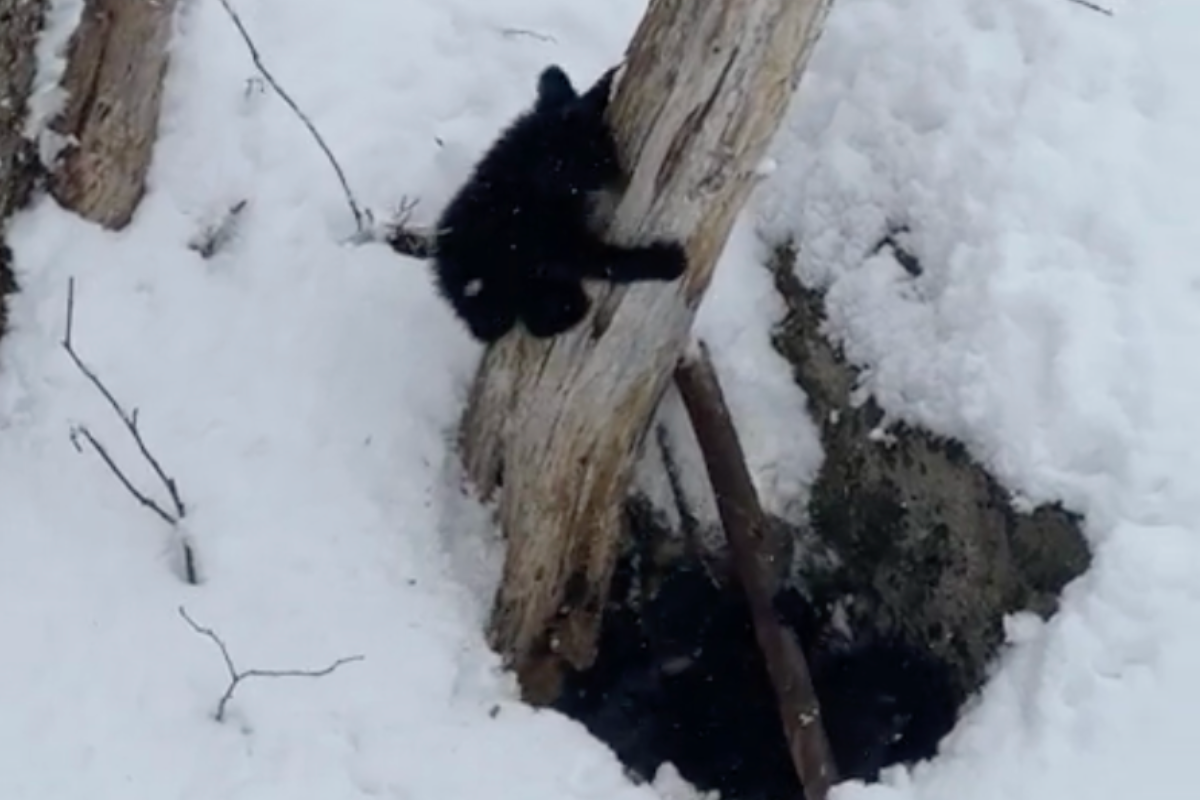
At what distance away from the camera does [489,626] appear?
496 centimetres

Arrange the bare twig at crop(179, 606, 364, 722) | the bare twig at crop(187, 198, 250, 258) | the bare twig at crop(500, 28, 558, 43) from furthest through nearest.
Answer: the bare twig at crop(500, 28, 558, 43) → the bare twig at crop(187, 198, 250, 258) → the bare twig at crop(179, 606, 364, 722)

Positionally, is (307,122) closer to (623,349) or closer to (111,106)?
(111,106)

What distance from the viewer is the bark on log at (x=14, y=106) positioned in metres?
4.92

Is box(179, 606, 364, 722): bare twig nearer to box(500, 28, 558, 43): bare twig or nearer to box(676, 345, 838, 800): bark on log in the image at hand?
box(676, 345, 838, 800): bark on log

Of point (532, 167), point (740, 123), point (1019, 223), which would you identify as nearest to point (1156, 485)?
point (1019, 223)

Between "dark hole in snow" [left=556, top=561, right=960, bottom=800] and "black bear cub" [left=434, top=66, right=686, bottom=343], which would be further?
"dark hole in snow" [left=556, top=561, right=960, bottom=800]

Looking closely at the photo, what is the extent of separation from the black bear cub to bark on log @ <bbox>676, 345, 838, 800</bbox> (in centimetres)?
53

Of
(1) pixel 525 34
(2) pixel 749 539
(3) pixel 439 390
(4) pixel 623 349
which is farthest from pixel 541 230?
(1) pixel 525 34

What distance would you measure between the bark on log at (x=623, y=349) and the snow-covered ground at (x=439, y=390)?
20cm

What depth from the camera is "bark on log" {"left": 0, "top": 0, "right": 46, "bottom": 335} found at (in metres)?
4.92

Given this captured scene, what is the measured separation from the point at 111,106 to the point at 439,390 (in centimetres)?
120

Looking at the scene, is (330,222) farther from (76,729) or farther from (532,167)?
(76,729)

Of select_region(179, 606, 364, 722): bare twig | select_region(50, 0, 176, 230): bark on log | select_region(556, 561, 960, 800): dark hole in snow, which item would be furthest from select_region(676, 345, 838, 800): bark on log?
select_region(50, 0, 176, 230): bark on log

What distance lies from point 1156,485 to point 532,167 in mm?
1681
